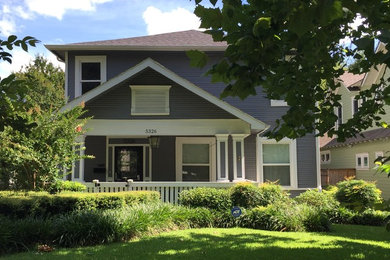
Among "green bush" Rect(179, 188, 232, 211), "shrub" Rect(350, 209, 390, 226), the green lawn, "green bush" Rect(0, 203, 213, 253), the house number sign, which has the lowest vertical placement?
"shrub" Rect(350, 209, 390, 226)

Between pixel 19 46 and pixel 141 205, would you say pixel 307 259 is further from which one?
pixel 19 46

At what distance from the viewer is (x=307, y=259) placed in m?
6.29

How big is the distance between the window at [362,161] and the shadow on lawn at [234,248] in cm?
1260

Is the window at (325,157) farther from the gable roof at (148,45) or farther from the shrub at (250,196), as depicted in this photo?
the shrub at (250,196)

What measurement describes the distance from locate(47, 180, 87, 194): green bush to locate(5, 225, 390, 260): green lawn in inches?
154

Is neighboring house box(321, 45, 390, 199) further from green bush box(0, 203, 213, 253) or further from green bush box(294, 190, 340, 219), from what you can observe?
green bush box(0, 203, 213, 253)

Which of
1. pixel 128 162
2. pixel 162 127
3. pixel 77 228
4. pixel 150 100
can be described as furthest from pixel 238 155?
pixel 77 228

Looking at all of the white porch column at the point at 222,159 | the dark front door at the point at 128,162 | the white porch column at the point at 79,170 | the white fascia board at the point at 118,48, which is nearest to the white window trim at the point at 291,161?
the white porch column at the point at 222,159

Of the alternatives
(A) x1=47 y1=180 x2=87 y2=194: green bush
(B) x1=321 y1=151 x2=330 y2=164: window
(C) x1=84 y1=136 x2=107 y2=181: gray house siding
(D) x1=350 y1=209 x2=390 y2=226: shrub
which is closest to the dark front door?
(C) x1=84 y1=136 x2=107 y2=181: gray house siding

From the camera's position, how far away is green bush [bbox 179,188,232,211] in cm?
1058

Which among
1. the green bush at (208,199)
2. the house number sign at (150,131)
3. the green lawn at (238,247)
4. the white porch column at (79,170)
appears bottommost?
the green lawn at (238,247)

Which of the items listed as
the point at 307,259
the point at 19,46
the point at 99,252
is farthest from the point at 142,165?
the point at 19,46

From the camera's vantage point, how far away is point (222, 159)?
12383 millimetres

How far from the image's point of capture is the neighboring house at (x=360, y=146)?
59.0 ft
